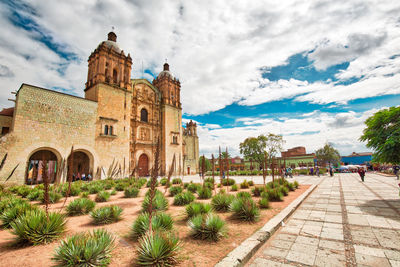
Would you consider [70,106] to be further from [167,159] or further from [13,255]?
[13,255]

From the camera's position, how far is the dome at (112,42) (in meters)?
25.2

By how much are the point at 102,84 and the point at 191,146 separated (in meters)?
24.8

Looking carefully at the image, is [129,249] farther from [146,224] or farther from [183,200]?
[183,200]

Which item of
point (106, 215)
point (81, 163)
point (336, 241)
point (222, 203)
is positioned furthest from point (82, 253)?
point (81, 163)

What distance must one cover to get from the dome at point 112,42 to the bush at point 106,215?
1033 inches

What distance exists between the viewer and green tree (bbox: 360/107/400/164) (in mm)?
6604

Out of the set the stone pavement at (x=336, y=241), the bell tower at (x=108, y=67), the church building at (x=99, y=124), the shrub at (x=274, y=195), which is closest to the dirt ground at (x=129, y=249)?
the stone pavement at (x=336, y=241)

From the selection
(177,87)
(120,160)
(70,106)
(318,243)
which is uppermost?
(177,87)

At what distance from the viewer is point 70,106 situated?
61.8ft

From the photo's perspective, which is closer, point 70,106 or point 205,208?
point 205,208

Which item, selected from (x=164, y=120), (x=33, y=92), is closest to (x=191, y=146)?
(x=164, y=120)

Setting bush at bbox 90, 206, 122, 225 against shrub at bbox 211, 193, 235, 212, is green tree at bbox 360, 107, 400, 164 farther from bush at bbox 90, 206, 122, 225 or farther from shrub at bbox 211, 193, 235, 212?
bush at bbox 90, 206, 122, 225

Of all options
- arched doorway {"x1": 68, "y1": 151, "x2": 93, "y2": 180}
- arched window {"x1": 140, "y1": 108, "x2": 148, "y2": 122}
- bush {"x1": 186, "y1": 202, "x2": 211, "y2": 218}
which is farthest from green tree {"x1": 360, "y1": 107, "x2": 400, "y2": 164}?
arched window {"x1": 140, "y1": 108, "x2": 148, "y2": 122}

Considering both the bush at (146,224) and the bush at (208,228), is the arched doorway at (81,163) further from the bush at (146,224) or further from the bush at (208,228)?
the bush at (208,228)
